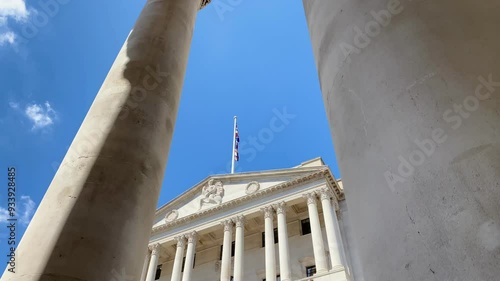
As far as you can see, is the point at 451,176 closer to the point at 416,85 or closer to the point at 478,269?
the point at 478,269

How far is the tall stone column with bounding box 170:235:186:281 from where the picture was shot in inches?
1608

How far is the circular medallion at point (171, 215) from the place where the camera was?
46.7m

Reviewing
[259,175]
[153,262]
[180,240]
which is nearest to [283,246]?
[259,175]

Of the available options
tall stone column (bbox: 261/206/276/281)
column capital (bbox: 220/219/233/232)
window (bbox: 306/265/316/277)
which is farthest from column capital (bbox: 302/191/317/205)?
column capital (bbox: 220/219/233/232)

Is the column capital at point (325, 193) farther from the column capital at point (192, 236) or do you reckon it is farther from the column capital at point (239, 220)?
the column capital at point (192, 236)

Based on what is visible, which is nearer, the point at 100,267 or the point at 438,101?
the point at 438,101

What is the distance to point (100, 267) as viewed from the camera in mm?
3809

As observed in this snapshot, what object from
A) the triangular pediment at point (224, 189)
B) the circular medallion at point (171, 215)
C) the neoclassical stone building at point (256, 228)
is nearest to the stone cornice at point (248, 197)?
the neoclassical stone building at point (256, 228)

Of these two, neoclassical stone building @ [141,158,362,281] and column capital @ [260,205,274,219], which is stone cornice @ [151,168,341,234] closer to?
neoclassical stone building @ [141,158,362,281]

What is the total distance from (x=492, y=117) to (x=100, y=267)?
3.43m

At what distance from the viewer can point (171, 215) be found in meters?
47.2

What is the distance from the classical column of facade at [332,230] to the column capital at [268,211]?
5.35m

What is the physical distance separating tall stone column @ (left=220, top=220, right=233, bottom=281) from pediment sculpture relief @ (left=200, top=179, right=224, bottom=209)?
318 cm

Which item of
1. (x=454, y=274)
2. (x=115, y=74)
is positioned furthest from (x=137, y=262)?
(x=454, y=274)
